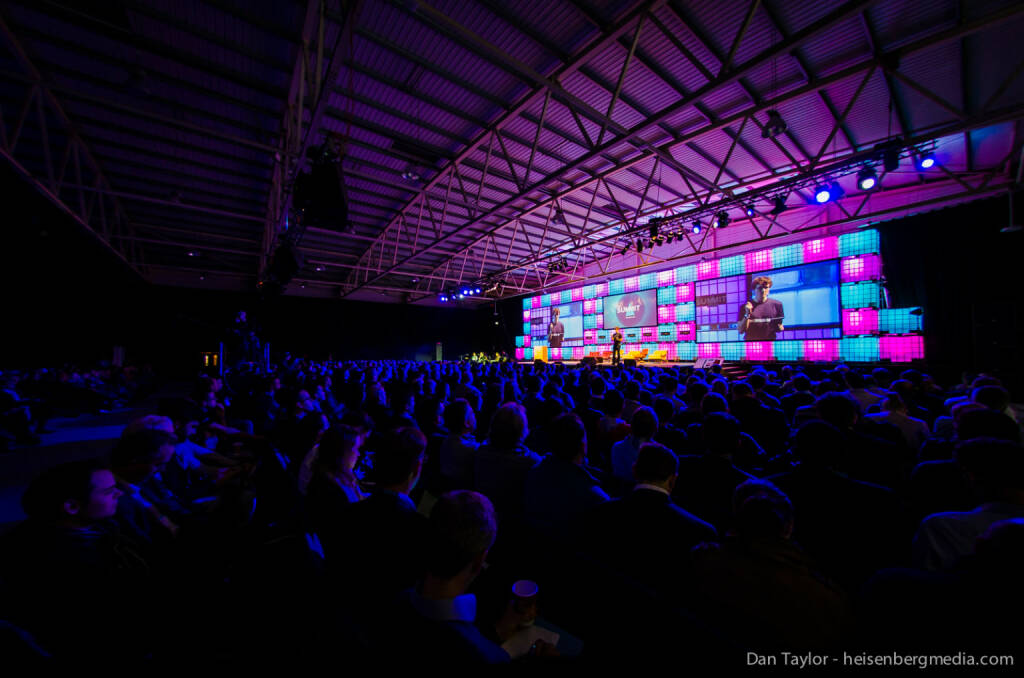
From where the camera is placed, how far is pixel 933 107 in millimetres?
6449

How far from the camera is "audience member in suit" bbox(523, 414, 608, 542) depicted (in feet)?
6.66

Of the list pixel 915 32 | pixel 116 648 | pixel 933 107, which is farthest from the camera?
pixel 933 107

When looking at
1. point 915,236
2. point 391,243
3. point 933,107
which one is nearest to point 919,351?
point 915,236

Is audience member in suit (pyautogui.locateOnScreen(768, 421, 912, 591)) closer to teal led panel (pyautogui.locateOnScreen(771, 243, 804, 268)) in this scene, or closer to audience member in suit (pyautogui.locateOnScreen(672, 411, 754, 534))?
audience member in suit (pyautogui.locateOnScreen(672, 411, 754, 534))

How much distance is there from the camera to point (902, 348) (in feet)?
33.3

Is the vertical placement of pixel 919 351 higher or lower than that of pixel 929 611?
higher

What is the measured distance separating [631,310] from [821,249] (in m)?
6.93

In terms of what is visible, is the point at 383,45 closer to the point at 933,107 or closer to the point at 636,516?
the point at 636,516

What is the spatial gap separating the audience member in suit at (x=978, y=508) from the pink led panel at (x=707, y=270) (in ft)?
46.3

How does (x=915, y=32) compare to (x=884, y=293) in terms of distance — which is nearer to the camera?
(x=915, y=32)

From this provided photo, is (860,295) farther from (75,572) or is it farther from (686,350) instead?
(75,572)

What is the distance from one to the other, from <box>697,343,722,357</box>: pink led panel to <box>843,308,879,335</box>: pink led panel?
12.2 feet

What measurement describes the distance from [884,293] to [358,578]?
14461 mm

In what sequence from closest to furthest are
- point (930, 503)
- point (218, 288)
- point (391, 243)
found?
point (930, 503)
point (391, 243)
point (218, 288)
